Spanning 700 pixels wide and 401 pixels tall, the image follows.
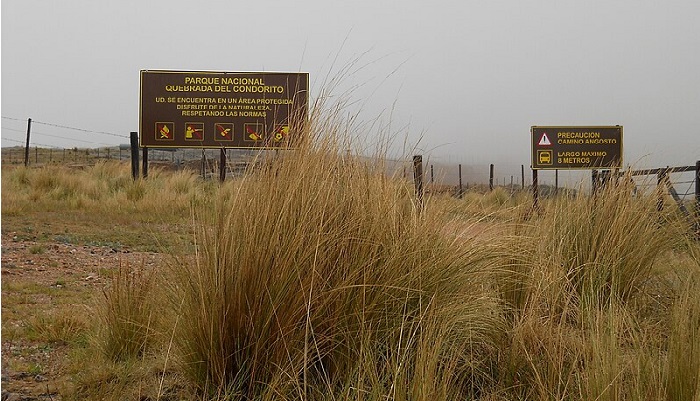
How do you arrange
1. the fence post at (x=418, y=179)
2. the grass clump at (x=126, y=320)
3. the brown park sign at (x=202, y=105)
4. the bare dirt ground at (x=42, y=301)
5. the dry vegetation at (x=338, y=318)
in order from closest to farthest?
the dry vegetation at (x=338, y=318)
the bare dirt ground at (x=42, y=301)
the grass clump at (x=126, y=320)
the fence post at (x=418, y=179)
the brown park sign at (x=202, y=105)

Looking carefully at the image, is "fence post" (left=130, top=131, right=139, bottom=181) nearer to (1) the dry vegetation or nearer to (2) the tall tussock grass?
(1) the dry vegetation

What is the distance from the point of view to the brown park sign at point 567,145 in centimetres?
1908

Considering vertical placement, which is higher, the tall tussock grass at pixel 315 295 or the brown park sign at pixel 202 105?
the brown park sign at pixel 202 105

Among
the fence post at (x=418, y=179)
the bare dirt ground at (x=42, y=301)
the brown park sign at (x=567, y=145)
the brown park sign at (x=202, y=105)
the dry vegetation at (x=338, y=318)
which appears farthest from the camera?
the brown park sign at (x=567, y=145)

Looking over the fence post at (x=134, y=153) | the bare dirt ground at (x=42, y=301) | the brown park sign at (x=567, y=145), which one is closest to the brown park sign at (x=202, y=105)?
the fence post at (x=134, y=153)

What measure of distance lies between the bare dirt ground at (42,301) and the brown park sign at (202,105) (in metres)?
9.41

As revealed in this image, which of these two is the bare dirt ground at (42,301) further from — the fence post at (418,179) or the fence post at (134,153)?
the fence post at (134,153)

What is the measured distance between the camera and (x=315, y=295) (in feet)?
7.81

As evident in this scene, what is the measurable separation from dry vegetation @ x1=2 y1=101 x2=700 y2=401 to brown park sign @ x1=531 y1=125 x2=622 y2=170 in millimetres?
16308

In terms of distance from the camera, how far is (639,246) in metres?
4.05

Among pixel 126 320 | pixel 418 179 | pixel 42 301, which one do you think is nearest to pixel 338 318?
pixel 126 320

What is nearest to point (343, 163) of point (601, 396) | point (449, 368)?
point (449, 368)

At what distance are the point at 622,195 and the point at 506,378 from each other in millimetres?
2262

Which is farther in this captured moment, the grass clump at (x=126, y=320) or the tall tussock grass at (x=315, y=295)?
the grass clump at (x=126, y=320)
